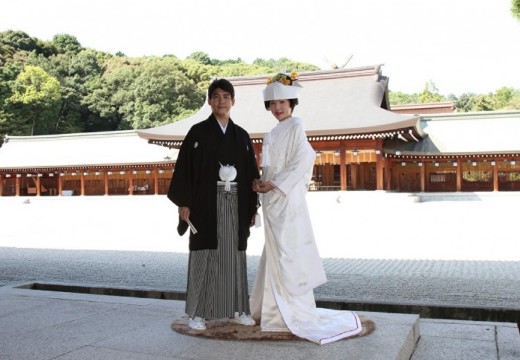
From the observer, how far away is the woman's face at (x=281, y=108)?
3.26 m

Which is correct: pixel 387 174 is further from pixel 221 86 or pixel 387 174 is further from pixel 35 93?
pixel 35 93

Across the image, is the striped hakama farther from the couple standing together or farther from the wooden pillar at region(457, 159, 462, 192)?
the wooden pillar at region(457, 159, 462, 192)

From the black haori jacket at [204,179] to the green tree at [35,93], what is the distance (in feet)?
142

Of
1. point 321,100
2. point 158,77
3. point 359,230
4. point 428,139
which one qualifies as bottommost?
point 359,230

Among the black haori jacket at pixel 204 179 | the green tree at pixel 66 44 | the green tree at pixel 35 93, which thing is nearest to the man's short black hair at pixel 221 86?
the black haori jacket at pixel 204 179

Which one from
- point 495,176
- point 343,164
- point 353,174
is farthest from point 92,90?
point 495,176

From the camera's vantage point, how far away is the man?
3260 mm

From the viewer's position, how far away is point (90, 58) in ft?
176

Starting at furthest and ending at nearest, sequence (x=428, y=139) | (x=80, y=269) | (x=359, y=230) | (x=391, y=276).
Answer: (x=428, y=139) → (x=359, y=230) → (x=80, y=269) → (x=391, y=276)

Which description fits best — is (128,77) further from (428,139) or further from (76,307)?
(76,307)

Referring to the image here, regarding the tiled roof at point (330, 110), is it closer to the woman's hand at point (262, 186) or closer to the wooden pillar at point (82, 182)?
the wooden pillar at point (82, 182)

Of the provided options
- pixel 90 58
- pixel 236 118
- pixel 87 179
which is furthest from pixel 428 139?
pixel 90 58

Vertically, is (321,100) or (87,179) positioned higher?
(321,100)

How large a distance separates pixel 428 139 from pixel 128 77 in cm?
3307
